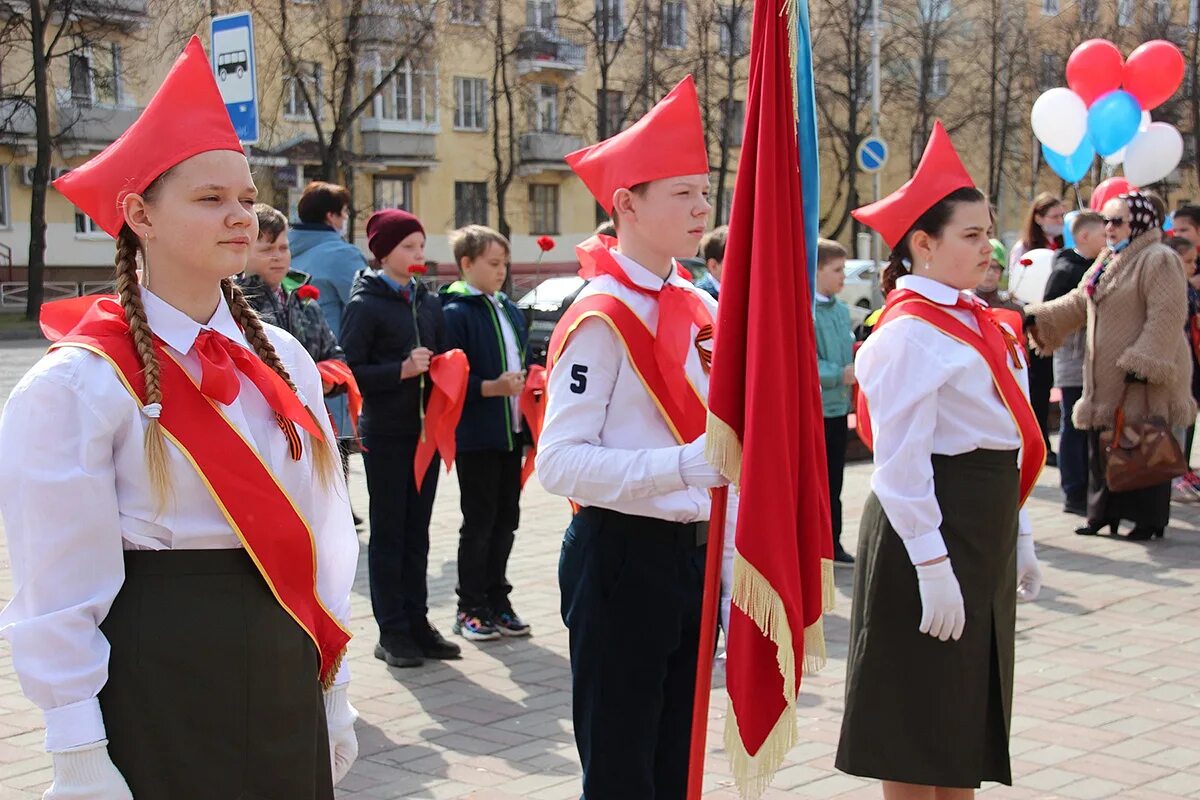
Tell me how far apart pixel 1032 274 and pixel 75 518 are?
10.2m

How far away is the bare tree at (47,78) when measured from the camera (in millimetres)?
31750

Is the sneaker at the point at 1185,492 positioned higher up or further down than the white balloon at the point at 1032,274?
further down

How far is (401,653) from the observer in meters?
6.48

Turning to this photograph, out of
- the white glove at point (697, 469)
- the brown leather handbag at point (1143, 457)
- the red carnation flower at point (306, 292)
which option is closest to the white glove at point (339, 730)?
the white glove at point (697, 469)

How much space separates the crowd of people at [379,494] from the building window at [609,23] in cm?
3288

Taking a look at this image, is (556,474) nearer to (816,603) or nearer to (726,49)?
(816,603)

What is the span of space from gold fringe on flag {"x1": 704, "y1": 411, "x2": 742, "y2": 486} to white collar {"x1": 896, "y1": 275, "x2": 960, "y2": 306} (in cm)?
117

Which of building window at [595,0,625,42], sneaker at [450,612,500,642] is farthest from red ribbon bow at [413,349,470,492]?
building window at [595,0,625,42]

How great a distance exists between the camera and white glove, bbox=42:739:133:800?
2471 mm

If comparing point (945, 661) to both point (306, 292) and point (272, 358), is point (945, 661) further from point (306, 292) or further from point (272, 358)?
point (306, 292)

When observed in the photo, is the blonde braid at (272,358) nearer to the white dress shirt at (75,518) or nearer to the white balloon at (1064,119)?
the white dress shirt at (75,518)

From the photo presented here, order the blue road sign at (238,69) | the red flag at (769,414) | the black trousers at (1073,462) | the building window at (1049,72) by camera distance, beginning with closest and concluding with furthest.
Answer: the red flag at (769,414), the blue road sign at (238,69), the black trousers at (1073,462), the building window at (1049,72)

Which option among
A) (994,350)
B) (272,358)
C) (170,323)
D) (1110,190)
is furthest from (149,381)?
(1110,190)

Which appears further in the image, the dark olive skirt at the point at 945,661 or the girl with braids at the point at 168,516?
the dark olive skirt at the point at 945,661
